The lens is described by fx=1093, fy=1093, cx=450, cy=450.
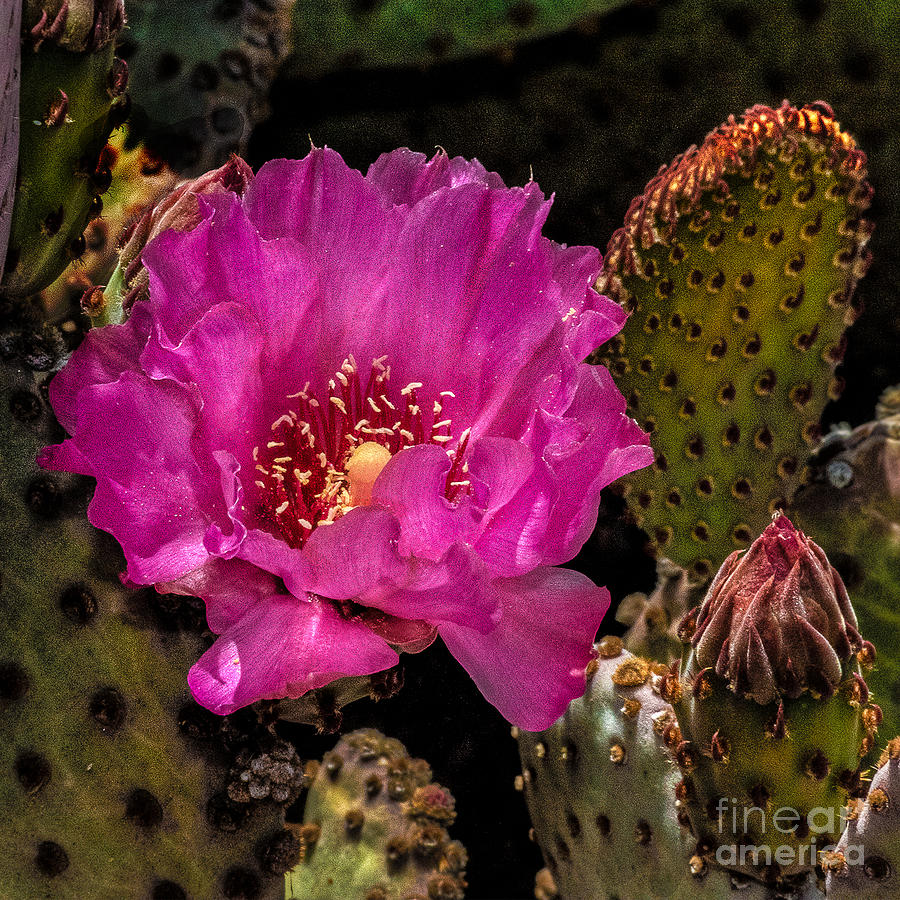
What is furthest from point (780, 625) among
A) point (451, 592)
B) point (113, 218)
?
point (113, 218)

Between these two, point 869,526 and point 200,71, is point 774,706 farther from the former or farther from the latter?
point 200,71

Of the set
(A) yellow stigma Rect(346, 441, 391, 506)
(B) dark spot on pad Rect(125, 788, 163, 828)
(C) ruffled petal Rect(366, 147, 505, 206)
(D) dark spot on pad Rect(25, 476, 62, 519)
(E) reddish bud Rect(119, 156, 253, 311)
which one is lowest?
(B) dark spot on pad Rect(125, 788, 163, 828)

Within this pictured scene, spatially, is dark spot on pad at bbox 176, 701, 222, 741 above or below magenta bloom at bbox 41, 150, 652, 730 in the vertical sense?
below

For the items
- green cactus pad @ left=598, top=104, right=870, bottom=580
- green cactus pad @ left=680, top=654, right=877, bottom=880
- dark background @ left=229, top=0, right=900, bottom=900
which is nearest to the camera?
green cactus pad @ left=680, top=654, right=877, bottom=880

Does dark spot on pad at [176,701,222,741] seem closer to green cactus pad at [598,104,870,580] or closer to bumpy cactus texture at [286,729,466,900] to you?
bumpy cactus texture at [286,729,466,900]

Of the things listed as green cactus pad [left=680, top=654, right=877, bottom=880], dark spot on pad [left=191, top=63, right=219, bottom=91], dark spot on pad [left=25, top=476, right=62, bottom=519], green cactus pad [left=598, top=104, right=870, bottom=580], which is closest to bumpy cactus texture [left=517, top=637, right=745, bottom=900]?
green cactus pad [left=680, top=654, right=877, bottom=880]

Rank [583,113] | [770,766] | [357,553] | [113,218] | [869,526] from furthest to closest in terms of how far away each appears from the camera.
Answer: [583,113] → [869,526] → [113,218] → [770,766] → [357,553]
